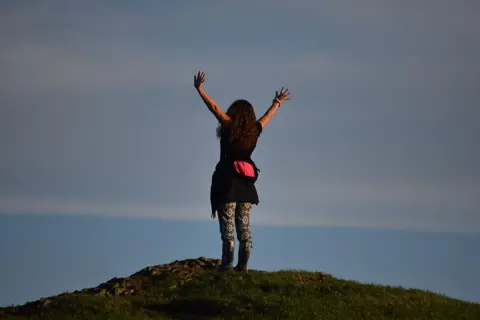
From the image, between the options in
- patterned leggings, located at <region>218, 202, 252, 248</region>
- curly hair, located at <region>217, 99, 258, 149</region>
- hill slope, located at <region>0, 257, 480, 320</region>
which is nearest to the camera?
hill slope, located at <region>0, 257, 480, 320</region>

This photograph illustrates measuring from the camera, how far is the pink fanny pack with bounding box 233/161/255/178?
2474cm

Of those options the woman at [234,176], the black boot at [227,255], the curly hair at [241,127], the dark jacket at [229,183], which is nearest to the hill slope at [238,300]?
the black boot at [227,255]

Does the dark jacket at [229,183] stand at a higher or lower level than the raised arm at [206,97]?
lower

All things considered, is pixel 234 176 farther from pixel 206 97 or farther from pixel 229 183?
pixel 206 97

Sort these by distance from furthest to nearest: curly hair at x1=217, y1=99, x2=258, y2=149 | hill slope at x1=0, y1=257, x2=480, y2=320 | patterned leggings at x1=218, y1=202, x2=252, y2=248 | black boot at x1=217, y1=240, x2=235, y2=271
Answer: curly hair at x1=217, y1=99, x2=258, y2=149, black boot at x1=217, y1=240, x2=235, y2=271, patterned leggings at x1=218, y1=202, x2=252, y2=248, hill slope at x1=0, y1=257, x2=480, y2=320

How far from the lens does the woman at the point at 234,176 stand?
24.4 metres

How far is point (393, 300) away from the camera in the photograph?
2398 centimetres

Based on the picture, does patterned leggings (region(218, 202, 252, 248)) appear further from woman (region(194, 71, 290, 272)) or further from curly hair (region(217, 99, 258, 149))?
curly hair (region(217, 99, 258, 149))

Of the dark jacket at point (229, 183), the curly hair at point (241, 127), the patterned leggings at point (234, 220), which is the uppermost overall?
the curly hair at point (241, 127)

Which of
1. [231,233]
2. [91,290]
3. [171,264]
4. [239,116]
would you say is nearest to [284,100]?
[239,116]

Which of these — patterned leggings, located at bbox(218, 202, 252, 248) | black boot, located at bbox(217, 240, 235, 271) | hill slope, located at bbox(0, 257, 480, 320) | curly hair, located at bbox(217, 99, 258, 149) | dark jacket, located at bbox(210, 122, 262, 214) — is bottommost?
hill slope, located at bbox(0, 257, 480, 320)

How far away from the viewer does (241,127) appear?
24.8m

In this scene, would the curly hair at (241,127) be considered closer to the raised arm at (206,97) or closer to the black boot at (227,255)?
the raised arm at (206,97)

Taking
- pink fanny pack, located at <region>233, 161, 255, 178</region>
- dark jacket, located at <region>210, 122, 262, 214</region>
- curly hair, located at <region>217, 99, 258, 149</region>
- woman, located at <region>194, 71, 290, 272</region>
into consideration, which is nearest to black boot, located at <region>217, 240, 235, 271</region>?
woman, located at <region>194, 71, 290, 272</region>
